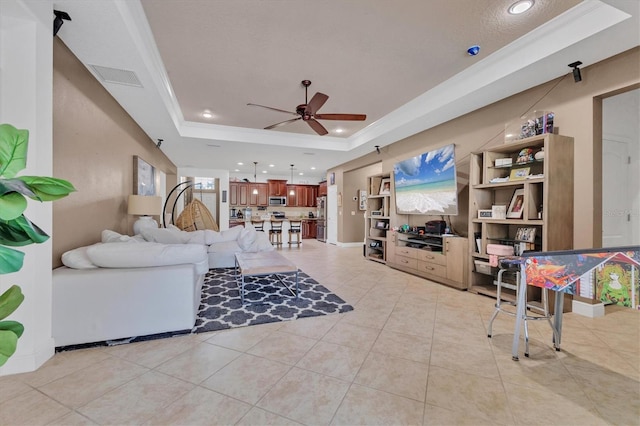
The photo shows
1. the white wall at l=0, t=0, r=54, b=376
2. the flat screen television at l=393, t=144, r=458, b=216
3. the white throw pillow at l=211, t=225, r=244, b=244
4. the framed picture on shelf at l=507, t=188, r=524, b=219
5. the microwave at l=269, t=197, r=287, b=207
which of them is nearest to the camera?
the white wall at l=0, t=0, r=54, b=376

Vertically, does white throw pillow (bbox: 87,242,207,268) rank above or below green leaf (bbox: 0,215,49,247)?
below

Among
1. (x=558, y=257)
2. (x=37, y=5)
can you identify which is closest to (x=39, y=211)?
(x=37, y=5)

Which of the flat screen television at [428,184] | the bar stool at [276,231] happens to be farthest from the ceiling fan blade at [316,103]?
the bar stool at [276,231]

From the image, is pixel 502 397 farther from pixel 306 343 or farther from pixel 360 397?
pixel 306 343

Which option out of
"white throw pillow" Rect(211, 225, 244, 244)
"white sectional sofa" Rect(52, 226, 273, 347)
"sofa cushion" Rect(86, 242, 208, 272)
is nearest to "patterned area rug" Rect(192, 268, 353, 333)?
"white sectional sofa" Rect(52, 226, 273, 347)

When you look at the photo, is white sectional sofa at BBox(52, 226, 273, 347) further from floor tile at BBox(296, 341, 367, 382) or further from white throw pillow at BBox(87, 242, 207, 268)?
floor tile at BBox(296, 341, 367, 382)

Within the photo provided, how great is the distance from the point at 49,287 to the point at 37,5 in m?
2.00

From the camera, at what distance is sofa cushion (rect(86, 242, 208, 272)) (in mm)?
2307

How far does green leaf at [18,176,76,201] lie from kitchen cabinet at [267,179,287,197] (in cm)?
1039

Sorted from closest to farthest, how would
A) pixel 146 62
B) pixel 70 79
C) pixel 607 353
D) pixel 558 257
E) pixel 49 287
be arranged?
pixel 558 257 < pixel 49 287 < pixel 607 353 < pixel 70 79 < pixel 146 62

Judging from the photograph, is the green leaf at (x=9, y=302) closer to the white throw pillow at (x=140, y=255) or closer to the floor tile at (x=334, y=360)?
the floor tile at (x=334, y=360)

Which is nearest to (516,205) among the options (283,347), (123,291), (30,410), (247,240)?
(283,347)

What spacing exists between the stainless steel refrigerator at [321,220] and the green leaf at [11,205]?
936cm

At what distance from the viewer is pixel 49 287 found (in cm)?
201
